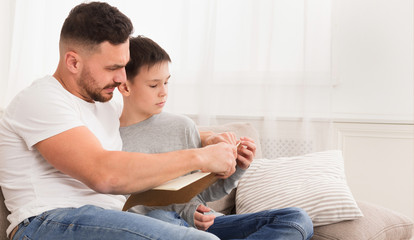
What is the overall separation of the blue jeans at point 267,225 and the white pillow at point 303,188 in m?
0.25

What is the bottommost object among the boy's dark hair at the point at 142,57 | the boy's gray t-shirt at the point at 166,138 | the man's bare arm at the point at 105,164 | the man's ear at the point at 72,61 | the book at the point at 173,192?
the book at the point at 173,192

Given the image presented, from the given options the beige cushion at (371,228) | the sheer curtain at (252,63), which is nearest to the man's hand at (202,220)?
the beige cushion at (371,228)

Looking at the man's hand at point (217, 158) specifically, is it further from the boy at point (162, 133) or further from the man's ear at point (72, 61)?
the man's ear at point (72, 61)

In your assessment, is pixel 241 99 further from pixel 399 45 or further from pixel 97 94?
pixel 97 94

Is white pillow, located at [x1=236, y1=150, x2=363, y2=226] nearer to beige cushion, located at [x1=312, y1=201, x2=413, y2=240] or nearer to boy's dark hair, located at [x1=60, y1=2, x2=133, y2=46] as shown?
beige cushion, located at [x1=312, y1=201, x2=413, y2=240]

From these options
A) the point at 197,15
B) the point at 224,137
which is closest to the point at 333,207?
the point at 224,137

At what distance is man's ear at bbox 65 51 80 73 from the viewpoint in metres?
1.44

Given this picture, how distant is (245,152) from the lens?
1626mm

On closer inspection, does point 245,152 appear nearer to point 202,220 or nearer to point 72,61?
point 202,220

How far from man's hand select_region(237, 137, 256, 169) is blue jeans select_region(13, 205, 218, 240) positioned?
1.49ft

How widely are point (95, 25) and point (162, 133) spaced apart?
45cm

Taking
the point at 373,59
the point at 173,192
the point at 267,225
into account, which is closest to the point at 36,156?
the point at 173,192

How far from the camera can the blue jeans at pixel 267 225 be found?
160 centimetres

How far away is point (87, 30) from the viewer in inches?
56.2
